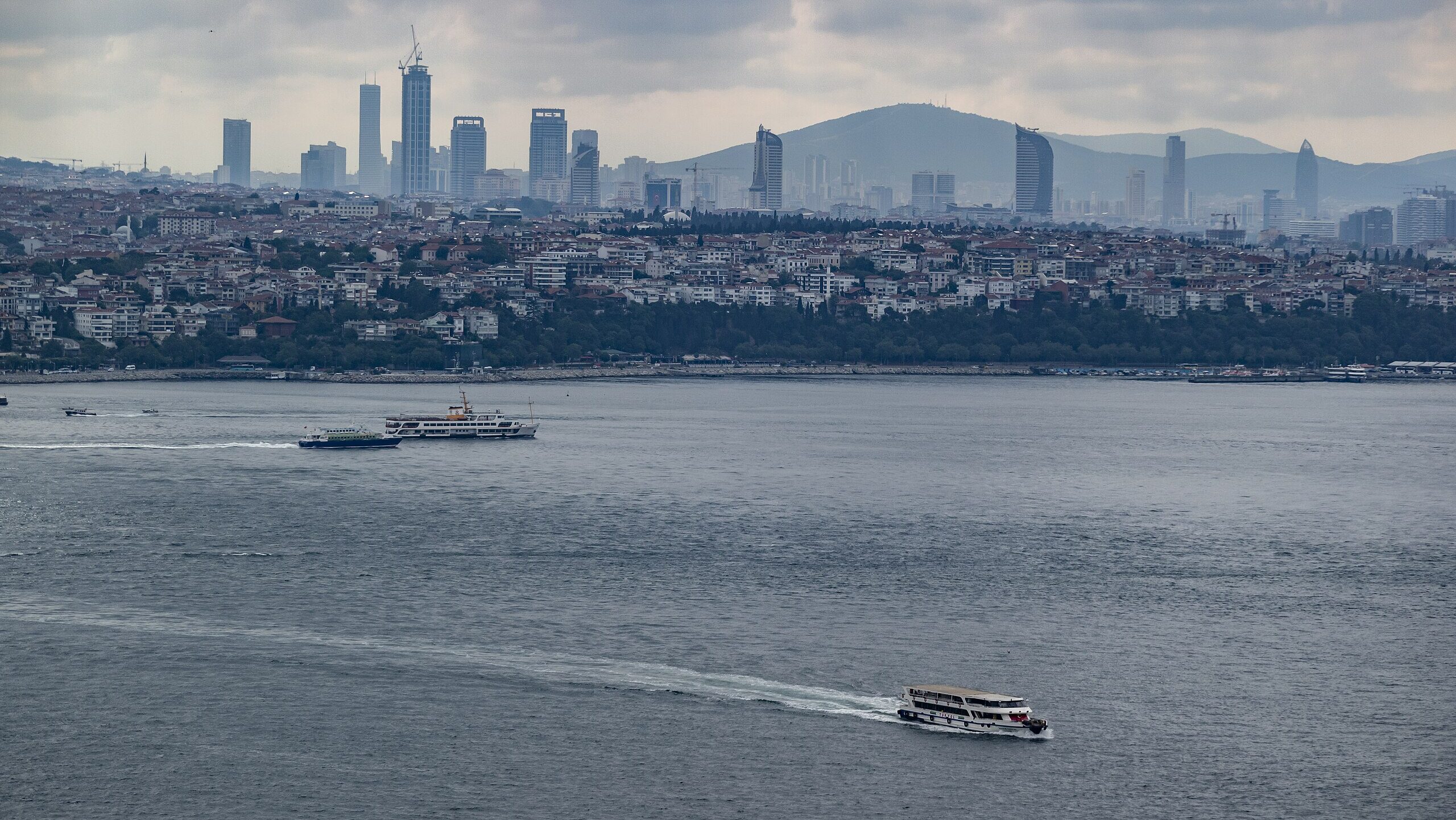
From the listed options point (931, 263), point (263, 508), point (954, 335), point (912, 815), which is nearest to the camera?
point (912, 815)

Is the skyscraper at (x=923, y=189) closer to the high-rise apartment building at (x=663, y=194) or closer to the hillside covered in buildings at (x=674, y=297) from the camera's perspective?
the high-rise apartment building at (x=663, y=194)

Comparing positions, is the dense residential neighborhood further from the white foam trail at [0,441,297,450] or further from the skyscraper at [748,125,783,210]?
the skyscraper at [748,125,783,210]

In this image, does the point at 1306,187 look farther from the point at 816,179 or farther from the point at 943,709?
the point at 943,709

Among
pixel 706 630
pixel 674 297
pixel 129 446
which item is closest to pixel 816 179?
pixel 674 297

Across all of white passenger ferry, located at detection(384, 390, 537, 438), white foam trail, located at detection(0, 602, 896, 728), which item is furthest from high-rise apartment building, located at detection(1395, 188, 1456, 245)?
white foam trail, located at detection(0, 602, 896, 728)

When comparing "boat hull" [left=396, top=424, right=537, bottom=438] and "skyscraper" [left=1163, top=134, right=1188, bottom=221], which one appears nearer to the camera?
"boat hull" [left=396, top=424, right=537, bottom=438]

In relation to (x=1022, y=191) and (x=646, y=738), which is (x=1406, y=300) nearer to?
(x=646, y=738)

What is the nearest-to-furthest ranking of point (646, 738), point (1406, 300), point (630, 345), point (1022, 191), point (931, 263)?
1. point (646, 738)
2. point (630, 345)
3. point (1406, 300)
4. point (931, 263)
5. point (1022, 191)

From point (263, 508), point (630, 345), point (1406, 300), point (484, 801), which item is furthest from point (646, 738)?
point (1406, 300)
